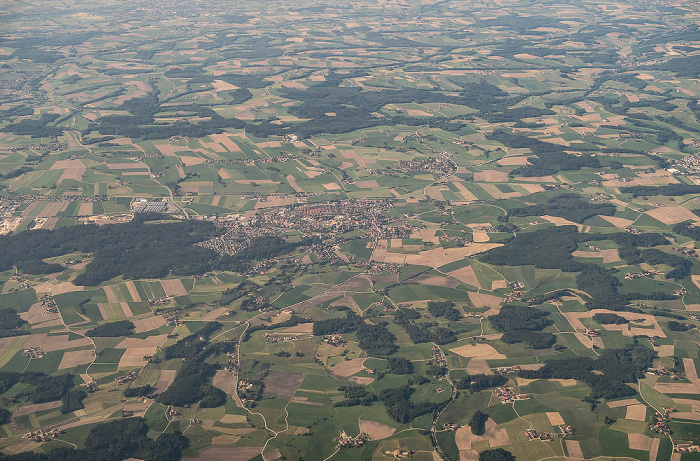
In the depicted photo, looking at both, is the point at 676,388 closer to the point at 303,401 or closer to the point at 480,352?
the point at 480,352

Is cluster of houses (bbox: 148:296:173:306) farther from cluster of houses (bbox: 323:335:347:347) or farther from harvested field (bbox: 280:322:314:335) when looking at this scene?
cluster of houses (bbox: 323:335:347:347)

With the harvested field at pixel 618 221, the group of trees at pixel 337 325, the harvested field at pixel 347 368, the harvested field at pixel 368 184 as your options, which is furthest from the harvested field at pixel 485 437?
the harvested field at pixel 368 184

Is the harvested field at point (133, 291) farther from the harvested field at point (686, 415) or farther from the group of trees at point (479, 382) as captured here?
the harvested field at point (686, 415)

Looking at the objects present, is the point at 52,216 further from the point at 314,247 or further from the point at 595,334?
the point at 595,334

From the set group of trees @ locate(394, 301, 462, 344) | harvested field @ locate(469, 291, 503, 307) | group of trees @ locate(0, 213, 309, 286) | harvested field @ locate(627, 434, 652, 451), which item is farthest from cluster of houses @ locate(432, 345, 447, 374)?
group of trees @ locate(0, 213, 309, 286)

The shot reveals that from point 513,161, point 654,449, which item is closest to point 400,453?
point 654,449

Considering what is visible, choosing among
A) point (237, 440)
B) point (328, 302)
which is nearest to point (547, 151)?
point (328, 302)
